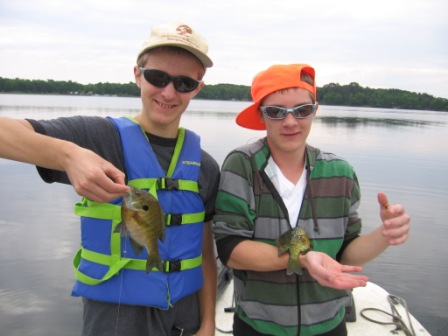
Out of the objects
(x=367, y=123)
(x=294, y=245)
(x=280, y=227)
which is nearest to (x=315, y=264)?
(x=294, y=245)

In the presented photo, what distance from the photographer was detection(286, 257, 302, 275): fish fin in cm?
241

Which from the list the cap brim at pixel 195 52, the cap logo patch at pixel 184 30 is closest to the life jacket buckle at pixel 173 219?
the cap brim at pixel 195 52

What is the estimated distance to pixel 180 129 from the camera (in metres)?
2.94

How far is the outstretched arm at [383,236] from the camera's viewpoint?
7.51ft

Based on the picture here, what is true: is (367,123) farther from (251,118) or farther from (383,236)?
(383,236)

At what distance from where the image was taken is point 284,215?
2.62 meters

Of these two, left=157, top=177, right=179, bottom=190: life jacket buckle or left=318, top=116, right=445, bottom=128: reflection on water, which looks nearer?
left=157, top=177, right=179, bottom=190: life jacket buckle

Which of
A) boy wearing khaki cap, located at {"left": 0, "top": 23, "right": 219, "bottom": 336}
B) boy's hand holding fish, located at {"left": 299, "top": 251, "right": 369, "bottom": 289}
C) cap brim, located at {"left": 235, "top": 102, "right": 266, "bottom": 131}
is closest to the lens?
boy's hand holding fish, located at {"left": 299, "top": 251, "right": 369, "bottom": 289}

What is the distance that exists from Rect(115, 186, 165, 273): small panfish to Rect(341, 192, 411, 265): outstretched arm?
1.20m

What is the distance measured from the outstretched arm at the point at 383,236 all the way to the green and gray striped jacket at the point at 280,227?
0.12 metres

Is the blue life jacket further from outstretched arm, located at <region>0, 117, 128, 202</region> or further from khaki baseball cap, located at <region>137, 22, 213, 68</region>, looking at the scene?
outstretched arm, located at <region>0, 117, 128, 202</region>

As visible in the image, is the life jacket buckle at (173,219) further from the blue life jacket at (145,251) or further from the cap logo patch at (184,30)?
the cap logo patch at (184,30)

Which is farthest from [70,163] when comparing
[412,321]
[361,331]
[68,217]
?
[68,217]

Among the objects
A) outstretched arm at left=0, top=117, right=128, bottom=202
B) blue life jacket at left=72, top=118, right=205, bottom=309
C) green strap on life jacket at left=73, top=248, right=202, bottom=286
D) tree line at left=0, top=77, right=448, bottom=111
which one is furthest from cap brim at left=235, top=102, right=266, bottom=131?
tree line at left=0, top=77, right=448, bottom=111
